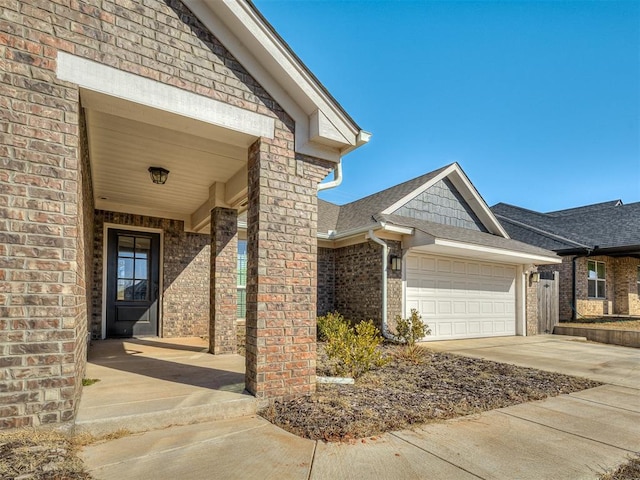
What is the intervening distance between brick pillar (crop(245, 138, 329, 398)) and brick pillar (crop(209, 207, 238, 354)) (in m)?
2.68

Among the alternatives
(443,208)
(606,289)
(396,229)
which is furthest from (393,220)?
(606,289)

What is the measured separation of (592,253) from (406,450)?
14.6 meters

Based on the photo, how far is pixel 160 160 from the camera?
17.6 ft

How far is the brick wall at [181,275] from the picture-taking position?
8.52 m

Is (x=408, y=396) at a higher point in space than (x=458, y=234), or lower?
lower

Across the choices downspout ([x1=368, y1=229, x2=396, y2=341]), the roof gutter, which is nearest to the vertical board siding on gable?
downspout ([x1=368, y1=229, x2=396, y2=341])

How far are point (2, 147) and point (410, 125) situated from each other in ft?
61.9

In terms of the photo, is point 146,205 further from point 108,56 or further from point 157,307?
point 108,56

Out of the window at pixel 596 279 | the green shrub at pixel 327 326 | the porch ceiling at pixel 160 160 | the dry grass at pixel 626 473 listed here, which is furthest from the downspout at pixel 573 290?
the porch ceiling at pixel 160 160

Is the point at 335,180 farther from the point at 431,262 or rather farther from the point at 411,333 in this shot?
the point at 431,262

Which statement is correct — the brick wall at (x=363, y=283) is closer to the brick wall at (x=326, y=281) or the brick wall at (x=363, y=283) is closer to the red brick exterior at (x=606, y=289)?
the brick wall at (x=326, y=281)

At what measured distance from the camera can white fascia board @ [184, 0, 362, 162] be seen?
3699 mm

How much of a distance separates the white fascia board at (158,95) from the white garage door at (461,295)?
248 inches

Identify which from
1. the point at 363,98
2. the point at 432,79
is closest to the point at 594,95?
the point at 432,79
